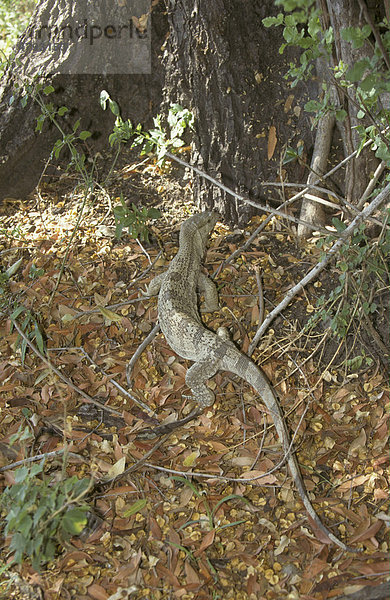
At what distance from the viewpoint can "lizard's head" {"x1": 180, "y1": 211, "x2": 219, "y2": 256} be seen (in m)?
5.20

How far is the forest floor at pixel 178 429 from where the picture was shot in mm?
3402

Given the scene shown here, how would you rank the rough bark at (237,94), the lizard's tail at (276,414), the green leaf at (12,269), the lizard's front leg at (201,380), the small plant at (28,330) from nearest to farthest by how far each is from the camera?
1. the lizard's tail at (276,414)
2. the lizard's front leg at (201,380)
3. the small plant at (28,330)
4. the rough bark at (237,94)
5. the green leaf at (12,269)

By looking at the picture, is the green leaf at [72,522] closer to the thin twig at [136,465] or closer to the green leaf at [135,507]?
the green leaf at [135,507]

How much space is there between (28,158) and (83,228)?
1.23 meters

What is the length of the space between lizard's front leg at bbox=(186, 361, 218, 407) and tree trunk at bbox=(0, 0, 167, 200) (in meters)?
3.19

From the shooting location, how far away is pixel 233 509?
373cm

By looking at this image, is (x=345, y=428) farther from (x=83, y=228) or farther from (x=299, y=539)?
(x=83, y=228)

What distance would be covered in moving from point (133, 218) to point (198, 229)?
66 cm

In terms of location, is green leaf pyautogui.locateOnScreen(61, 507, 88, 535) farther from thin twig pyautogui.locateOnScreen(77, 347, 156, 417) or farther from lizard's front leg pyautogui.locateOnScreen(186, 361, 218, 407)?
lizard's front leg pyautogui.locateOnScreen(186, 361, 218, 407)

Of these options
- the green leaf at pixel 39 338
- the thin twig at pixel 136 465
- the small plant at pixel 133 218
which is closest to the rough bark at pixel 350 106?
the small plant at pixel 133 218

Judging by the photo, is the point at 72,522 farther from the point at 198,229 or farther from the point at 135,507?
the point at 198,229

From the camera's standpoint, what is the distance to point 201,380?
4430mm

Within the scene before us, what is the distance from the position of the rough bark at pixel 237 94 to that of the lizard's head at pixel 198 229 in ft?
0.84

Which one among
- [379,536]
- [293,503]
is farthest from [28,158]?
[379,536]
